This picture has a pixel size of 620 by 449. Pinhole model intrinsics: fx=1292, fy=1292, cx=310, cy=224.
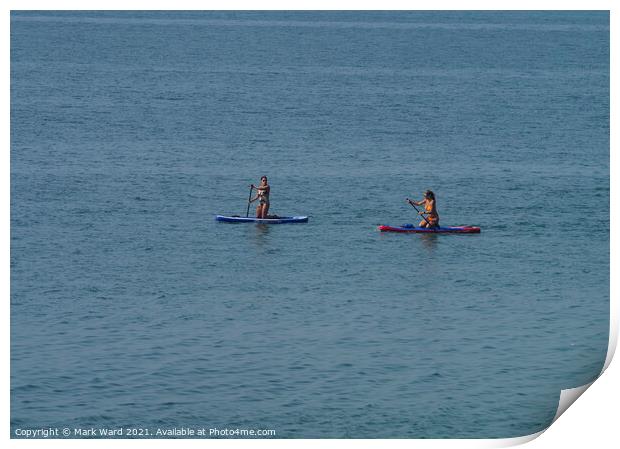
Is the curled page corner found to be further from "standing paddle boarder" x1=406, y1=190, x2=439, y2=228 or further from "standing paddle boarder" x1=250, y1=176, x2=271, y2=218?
"standing paddle boarder" x1=250, y1=176, x2=271, y2=218

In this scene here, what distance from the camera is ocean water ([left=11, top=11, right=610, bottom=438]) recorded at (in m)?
25.0

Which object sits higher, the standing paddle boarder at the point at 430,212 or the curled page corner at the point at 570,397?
the standing paddle boarder at the point at 430,212

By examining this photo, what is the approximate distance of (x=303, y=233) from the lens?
3719 centimetres

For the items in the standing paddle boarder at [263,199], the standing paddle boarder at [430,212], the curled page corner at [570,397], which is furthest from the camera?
the standing paddle boarder at [263,199]

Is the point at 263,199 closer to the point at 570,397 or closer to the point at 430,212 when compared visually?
the point at 430,212

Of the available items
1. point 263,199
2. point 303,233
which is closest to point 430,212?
point 303,233

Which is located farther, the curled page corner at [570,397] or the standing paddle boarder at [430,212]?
the standing paddle boarder at [430,212]

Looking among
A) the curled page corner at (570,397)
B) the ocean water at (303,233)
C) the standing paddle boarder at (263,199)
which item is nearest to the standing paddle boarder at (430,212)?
the ocean water at (303,233)

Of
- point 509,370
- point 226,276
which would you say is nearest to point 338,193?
point 226,276

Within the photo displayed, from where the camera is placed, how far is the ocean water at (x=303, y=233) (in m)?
25.0

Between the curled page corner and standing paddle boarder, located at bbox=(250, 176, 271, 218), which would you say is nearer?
the curled page corner

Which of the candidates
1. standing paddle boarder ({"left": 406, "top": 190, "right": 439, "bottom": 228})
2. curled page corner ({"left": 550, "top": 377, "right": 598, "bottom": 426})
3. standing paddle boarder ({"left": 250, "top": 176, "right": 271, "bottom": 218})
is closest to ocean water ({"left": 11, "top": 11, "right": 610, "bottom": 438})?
standing paddle boarder ({"left": 250, "top": 176, "right": 271, "bottom": 218})

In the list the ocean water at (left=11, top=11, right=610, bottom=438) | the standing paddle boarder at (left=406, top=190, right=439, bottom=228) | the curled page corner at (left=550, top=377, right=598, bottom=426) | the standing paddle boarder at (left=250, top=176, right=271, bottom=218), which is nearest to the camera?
the curled page corner at (left=550, top=377, right=598, bottom=426)

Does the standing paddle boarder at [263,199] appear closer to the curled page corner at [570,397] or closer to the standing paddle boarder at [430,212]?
the standing paddle boarder at [430,212]
